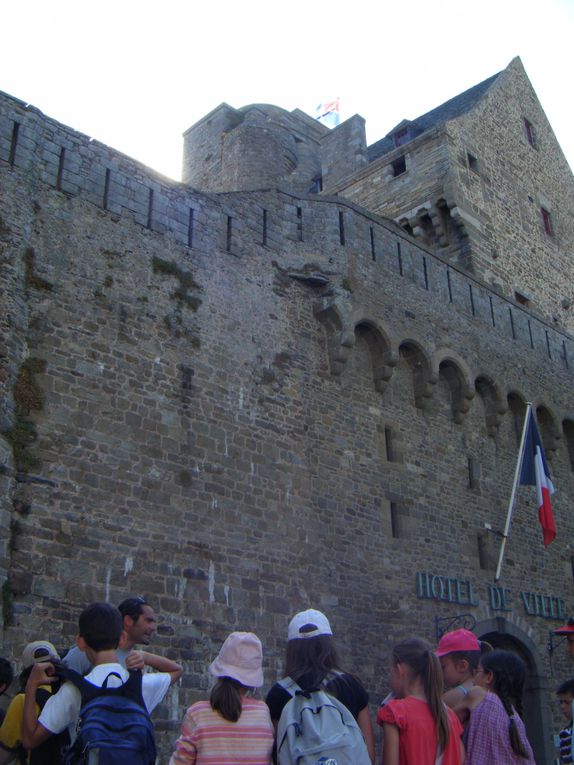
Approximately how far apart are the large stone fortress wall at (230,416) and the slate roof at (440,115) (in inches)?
339

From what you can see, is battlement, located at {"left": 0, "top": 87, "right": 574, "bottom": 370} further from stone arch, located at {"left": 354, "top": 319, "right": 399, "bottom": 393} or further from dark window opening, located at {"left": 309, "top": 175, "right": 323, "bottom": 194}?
dark window opening, located at {"left": 309, "top": 175, "right": 323, "bottom": 194}

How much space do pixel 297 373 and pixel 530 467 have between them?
4.80m

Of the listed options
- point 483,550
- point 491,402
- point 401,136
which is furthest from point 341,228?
point 401,136

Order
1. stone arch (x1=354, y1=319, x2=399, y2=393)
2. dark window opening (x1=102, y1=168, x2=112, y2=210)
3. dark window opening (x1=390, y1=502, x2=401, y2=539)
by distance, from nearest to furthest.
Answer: dark window opening (x1=102, y1=168, x2=112, y2=210) < dark window opening (x1=390, y1=502, x2=401, y2=539) < stone arch (x1=354, y1=319, x2=399, y2=393)

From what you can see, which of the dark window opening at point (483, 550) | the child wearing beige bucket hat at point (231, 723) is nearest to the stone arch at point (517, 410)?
the dark window opening at point (483, 550)

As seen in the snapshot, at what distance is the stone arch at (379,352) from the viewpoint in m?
11.6

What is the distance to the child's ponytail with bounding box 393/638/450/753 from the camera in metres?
3.59

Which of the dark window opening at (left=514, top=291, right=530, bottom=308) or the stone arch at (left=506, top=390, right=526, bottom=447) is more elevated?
the dark window opening at (left=514, top=291, right=530, bottom=308)

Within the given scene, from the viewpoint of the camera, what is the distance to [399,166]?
1964cm

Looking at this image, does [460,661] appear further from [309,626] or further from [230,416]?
[230,416]

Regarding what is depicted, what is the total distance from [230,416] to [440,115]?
593 inches

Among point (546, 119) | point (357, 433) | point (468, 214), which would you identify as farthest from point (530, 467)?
point (546, 119)

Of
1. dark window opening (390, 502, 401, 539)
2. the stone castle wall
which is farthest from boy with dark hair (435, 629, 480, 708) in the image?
the stone castle wall

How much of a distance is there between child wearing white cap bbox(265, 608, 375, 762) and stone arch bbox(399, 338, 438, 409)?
8.84 metres
